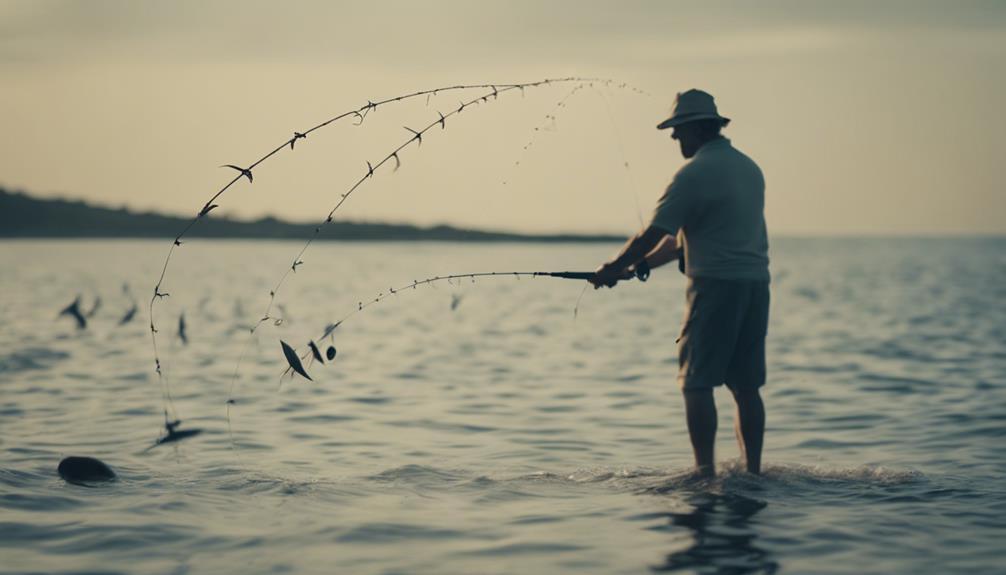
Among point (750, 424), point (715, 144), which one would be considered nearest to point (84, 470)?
point (750, 424)

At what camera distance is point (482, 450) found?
8.15m

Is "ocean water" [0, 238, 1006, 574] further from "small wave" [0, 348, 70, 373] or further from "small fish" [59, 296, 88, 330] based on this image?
"small fish" [59, 296, 88, 330]

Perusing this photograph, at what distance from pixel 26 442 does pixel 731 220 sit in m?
5.40

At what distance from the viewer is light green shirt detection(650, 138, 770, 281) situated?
5.94 m

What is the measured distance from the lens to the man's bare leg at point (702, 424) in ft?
20.1

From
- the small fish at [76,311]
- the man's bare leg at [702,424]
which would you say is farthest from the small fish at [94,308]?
the man's bare leg at [702,424]

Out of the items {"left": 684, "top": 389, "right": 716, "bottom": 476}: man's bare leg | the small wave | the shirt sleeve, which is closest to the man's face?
the shirt sleeve

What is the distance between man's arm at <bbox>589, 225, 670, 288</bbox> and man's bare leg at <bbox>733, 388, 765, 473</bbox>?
3.25 ft

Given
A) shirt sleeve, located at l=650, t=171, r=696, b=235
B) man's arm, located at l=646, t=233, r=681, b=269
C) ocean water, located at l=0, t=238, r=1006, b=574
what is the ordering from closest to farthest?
ocean water, located at l=0, t=238, r=1006, b=574 → shirt sleeve, located at l=650, t=171, r=696, b=235 → man's arm, located at l=646, t=233, r=681, b=269

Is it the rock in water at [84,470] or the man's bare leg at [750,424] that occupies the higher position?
the man's bare leg at [750,424]

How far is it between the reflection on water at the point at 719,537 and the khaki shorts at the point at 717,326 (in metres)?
0.64

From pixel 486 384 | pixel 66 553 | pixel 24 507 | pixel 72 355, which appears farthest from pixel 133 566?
pixel 72 355

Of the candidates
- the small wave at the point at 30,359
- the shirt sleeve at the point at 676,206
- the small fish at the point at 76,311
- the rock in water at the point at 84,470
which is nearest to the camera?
the shirt sleeve at the point at 676,206

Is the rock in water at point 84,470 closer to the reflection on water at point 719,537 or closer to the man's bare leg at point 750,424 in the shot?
the reflection on water at point 719,537
